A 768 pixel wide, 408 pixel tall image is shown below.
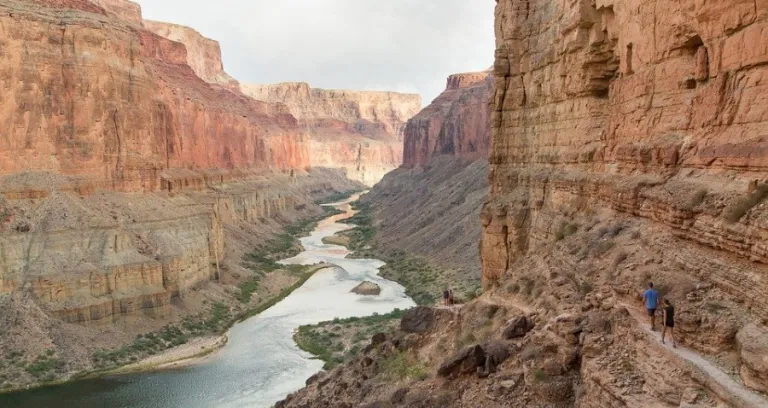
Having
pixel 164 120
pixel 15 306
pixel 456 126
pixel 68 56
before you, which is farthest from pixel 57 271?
pixel 456 126

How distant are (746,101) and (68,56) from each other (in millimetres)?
35272

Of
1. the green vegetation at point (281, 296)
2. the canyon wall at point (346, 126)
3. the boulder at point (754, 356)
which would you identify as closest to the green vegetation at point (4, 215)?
the green vegetation at point (281, 296)

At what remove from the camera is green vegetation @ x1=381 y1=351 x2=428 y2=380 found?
47.5 feet

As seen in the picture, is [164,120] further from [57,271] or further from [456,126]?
[456,126]

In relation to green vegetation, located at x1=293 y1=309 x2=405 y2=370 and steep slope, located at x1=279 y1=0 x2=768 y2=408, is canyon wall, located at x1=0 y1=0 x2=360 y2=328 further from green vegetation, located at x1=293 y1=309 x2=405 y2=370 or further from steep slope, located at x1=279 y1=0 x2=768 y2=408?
steep slope, located at x1=279 y1=0 x2=768 y2=408

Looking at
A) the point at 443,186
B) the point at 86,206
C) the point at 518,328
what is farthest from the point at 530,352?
the point at 443,186

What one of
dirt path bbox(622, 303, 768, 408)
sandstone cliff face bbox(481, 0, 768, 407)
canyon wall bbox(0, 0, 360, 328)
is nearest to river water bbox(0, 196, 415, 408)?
canyon wall bbox(0, 0, 360, 328)

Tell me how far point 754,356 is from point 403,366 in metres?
9.66

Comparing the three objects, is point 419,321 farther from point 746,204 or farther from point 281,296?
point 281,296

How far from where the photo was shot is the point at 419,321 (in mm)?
16672

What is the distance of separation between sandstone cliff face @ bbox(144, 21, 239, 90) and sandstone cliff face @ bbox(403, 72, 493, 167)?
44.8 m

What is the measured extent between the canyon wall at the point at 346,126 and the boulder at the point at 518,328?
482 feet

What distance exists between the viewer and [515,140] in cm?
2053

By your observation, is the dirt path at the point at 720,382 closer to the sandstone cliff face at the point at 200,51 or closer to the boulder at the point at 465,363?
the boulder at the point at 465,363
